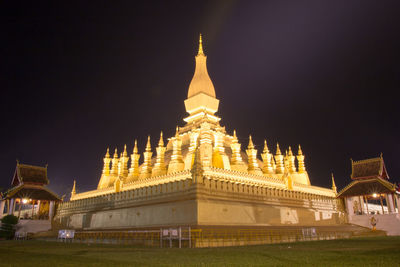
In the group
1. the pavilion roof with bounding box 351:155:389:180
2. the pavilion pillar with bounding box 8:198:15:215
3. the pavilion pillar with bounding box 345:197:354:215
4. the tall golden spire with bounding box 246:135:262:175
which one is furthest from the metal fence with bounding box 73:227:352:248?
the pavilion pillar with bounding box 8:198:15:215

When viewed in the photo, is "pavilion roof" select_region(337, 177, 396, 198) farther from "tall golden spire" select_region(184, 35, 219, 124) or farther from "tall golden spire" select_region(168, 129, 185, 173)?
"tall golden spire" select_region(168, 129, 185, 173)

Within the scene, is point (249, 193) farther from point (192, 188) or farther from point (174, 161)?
point (174, 161)

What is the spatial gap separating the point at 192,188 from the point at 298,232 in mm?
8612

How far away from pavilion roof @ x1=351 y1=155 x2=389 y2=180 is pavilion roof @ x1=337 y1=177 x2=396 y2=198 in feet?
1.80

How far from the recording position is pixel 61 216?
32.6m

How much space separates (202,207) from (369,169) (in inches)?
897

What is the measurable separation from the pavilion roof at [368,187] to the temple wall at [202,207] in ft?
11.2

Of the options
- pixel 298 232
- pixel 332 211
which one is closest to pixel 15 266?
pixel 298 232

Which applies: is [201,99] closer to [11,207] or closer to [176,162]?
[176,162]

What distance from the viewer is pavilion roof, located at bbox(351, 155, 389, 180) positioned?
32125mm

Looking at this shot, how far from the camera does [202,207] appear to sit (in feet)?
62.0

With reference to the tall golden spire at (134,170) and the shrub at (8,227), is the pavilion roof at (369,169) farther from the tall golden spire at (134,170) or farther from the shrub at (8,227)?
the shrub at (8,227)

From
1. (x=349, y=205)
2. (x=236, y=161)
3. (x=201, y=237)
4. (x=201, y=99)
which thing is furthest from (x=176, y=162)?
(x=349, y=205)

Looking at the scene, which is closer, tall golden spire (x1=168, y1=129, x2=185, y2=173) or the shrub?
tall golden spire (x1=168, y1=129, x2=185, y2=173)
